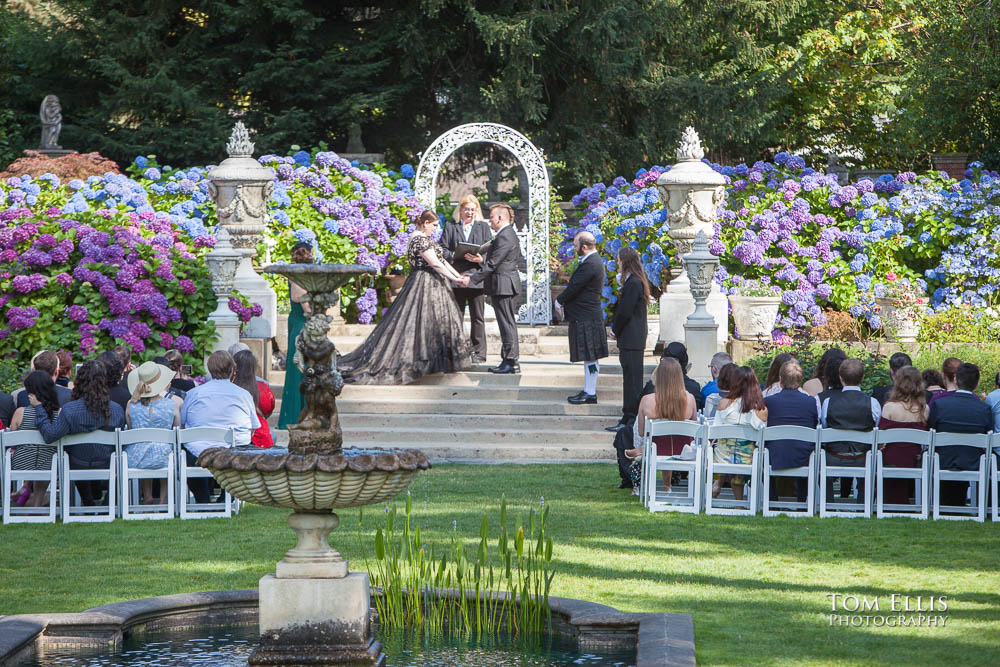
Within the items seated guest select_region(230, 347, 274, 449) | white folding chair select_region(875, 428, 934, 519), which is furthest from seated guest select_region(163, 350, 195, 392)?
white folding chair select_region(875, 428, 934, 519)

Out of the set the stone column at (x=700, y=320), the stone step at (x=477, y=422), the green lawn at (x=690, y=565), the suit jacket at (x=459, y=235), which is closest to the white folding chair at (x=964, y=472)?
the green lawn at (x=690, y=565)

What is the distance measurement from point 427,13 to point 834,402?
1326 centimetres

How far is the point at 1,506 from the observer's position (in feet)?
30.6

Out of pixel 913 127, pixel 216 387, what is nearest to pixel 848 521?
pixel 216 387

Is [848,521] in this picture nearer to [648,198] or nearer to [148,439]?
[148,439]

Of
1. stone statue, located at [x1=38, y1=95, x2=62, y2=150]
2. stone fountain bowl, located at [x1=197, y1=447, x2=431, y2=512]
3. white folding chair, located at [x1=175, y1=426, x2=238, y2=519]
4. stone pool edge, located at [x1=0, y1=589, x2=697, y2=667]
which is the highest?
Result: stone statue, located at [x1=38, y1=95, x2=62, y2=150]

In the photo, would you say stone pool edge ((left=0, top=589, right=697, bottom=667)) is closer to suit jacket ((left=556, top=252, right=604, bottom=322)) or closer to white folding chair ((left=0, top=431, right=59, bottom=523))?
white folding chair ((left=0, top=431, right=59, bottom=523))

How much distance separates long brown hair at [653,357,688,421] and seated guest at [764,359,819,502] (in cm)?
60

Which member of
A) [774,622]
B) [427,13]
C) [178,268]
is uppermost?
[427,13]

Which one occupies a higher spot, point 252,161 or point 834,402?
point 252,161

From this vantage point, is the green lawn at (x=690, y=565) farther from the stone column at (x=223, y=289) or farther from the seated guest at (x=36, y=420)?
the stone column at (x=223, y=289)

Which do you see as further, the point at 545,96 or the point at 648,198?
the point at 545,96

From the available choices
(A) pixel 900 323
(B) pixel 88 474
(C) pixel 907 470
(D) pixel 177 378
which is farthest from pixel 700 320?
(B) pixel 88 474

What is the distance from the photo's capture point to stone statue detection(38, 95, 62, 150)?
824 inches
